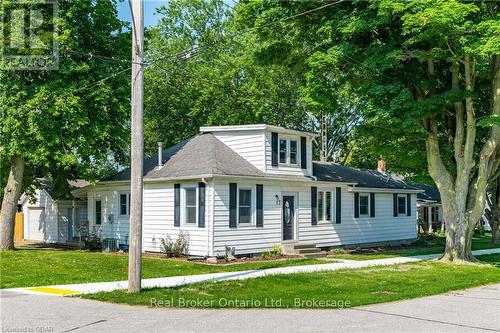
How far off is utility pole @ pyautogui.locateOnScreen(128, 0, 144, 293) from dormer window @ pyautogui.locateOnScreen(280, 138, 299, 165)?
11989 millimetres

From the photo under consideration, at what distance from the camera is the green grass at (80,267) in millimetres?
15008

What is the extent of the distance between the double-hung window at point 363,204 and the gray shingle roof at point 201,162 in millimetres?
7833

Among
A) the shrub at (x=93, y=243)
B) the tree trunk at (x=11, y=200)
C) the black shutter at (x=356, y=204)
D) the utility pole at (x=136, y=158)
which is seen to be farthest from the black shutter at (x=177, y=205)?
the black shutter at (x=356, y=204)

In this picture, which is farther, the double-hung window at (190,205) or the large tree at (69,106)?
the large tree at (69,106)

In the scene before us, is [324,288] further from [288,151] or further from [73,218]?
[73,218]

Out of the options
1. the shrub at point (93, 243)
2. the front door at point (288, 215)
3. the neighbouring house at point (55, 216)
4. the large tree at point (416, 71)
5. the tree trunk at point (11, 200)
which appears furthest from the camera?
the neighbouring house at point (55, 216)

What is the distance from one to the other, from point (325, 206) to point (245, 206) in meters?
5.50

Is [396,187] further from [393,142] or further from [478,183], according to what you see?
[478,183]

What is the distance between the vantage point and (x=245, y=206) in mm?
22031

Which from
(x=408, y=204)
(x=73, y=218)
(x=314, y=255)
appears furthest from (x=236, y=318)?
(x=408, y=204)

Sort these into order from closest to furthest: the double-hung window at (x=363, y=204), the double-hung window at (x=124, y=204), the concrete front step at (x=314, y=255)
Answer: the concrete front step at (x=314, y=255) → the double-hung window at (x=124, y=204) → the double-hung window at (x=363, y=204)

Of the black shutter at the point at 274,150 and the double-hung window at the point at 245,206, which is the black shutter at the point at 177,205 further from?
the black shutter at the point at 274,150

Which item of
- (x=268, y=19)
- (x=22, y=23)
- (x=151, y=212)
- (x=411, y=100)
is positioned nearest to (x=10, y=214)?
(x=151, y=212)
